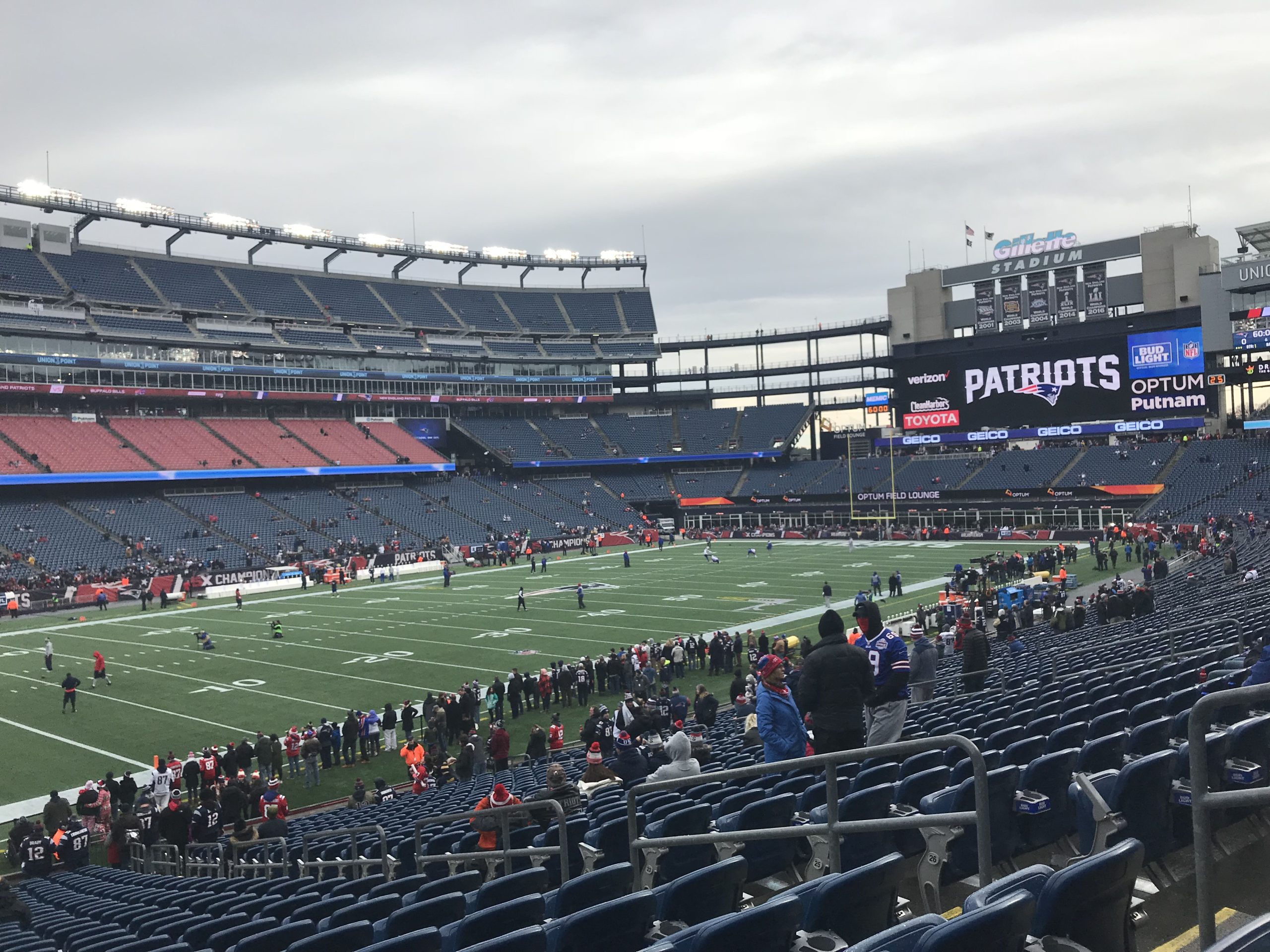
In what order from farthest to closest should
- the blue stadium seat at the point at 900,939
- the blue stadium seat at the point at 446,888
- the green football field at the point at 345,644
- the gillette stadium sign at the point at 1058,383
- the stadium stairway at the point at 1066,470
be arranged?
the stadium stairway at the point at 1066,470 → the gillette stadium sign at the point at 1058,383 → the green football field at the point at 345,644 → the blue stadium seat at the point at 446,888 → the blue stadium seat at the point at 900,939

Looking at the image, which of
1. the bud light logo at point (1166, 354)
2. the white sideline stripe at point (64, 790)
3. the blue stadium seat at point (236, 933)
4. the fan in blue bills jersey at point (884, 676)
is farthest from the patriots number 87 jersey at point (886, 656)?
the bud light logo at point (1166, 354)

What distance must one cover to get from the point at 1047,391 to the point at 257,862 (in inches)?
2704

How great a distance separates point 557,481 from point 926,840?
8216 cm

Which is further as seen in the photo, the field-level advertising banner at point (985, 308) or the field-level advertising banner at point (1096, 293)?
the field-level advertising banner at point (985, 308)

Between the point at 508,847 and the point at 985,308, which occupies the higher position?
the point at 985,308

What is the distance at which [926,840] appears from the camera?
447cm

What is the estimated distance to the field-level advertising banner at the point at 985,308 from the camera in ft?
238

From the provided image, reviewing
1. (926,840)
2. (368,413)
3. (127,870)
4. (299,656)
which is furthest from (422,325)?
(926,840)

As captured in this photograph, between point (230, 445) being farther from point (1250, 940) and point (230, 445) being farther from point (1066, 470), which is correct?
point (1250, 940)

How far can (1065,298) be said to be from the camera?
69750 millimetres

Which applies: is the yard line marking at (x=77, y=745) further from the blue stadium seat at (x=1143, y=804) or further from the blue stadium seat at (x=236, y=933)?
the blue stadium seat at (x=1143, y=804)

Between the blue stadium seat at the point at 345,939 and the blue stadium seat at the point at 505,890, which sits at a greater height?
the blue stadium seat at the point at 345,939

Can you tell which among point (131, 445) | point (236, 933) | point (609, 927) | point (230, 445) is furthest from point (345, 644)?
point (230, 445)

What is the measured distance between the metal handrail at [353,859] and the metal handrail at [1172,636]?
8.60 meters
